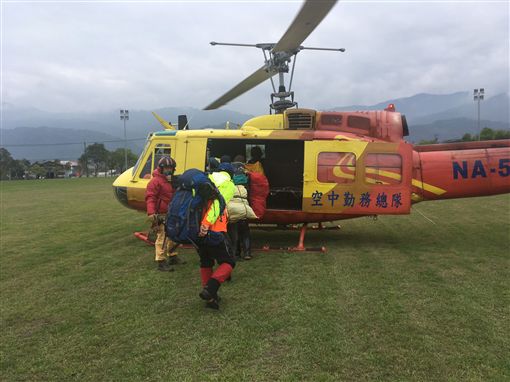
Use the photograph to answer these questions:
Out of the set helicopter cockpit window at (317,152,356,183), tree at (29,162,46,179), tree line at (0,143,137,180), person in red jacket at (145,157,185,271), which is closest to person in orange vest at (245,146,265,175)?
helicopter cockpit window at (317,152,356,183)

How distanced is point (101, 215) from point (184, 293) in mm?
8750

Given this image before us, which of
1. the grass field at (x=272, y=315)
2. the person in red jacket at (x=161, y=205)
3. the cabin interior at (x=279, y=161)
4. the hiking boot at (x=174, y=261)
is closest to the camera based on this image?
the grass field at (x=272, y=315)

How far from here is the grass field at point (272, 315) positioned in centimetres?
319

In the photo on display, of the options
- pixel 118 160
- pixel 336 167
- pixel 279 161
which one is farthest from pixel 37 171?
pixel 336 167

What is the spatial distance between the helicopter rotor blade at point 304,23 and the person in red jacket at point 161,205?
312 cm

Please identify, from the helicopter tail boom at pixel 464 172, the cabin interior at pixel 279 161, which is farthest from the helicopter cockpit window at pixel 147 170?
the helicopter tail boom at pixel 464 172

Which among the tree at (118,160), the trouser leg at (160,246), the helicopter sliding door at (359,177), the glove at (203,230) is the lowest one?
the trouser leg at (160,246)

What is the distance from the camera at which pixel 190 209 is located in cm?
417

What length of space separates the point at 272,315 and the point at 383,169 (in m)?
4.10

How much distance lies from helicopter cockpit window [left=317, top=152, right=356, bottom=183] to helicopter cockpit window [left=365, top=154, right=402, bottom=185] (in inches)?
11.0

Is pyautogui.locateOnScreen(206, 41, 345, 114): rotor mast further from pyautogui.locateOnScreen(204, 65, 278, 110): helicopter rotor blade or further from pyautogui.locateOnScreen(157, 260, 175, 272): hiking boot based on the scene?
pyautogui.locateOnScreen(157, 260, 175, 272): hiking boot

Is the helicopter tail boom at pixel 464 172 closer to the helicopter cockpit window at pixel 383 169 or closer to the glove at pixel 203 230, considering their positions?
the helicopter cockpit window at pixel 383 169

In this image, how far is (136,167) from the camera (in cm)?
809

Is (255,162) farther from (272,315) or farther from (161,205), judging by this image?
(272,315)
